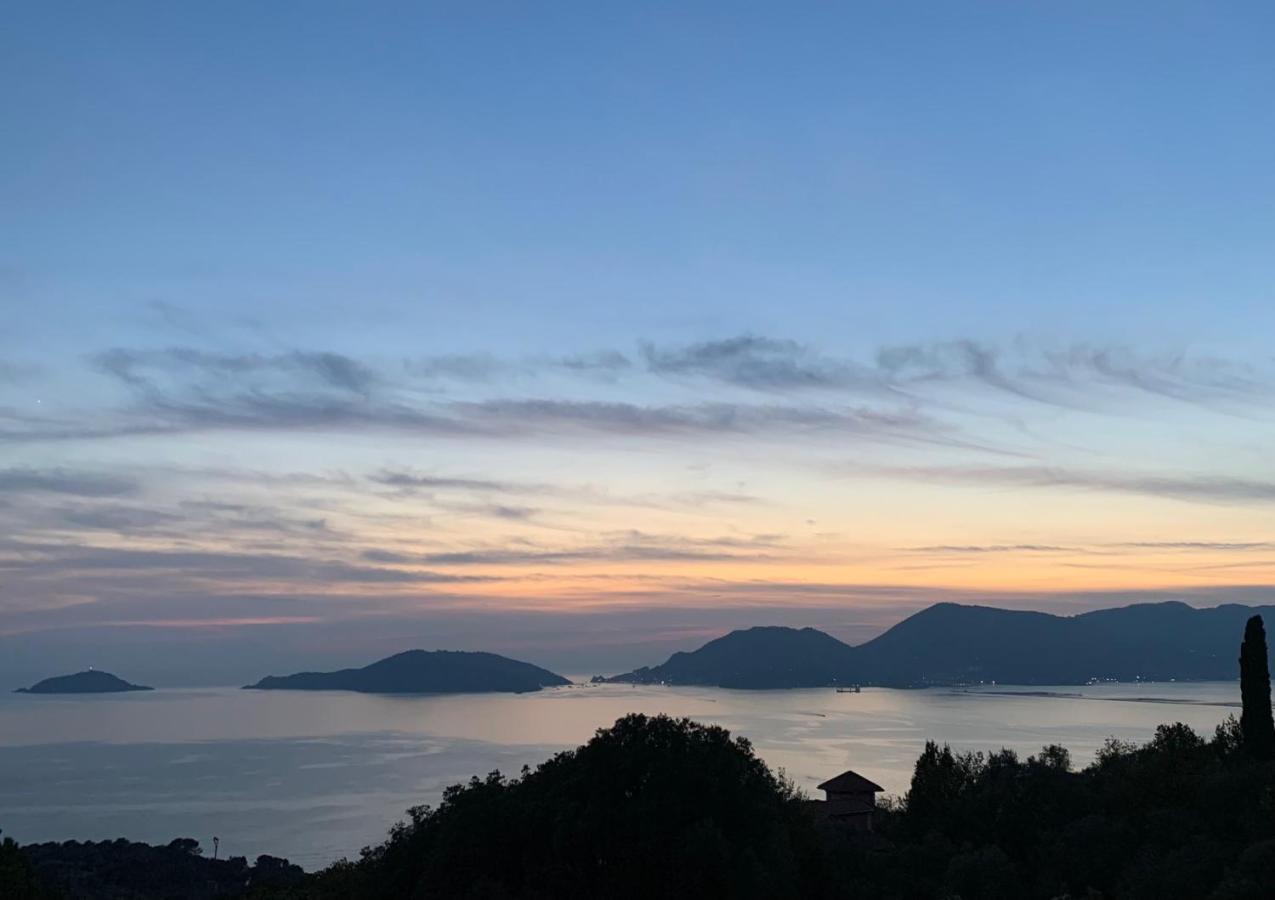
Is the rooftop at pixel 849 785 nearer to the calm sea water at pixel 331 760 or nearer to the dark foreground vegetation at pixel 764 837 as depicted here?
the dark foreground vegetation at pixel 764 837

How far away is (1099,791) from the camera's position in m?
37.3

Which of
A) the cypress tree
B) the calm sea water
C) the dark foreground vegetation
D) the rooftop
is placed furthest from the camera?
the calm sea water

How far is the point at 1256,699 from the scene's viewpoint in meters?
39.7

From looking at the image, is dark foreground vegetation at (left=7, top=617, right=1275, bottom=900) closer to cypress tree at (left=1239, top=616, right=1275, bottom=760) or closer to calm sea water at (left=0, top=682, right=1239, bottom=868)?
cypress tree at (left=1239, top=616, right=1275, bottom=760)

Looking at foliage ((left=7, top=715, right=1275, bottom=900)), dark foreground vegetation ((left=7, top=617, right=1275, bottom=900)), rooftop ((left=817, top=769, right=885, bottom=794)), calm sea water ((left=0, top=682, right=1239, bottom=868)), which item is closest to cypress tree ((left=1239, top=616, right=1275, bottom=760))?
dark foreground vegetation ((left=7, top=617, right=1275, bottom=900))

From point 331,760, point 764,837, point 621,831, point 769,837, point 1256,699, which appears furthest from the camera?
point 331,760

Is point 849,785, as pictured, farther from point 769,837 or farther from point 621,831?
point 621,831

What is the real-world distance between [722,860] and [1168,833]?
14.4 m

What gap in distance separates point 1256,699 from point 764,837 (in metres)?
23.8

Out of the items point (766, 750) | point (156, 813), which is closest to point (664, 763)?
point (156, 813)

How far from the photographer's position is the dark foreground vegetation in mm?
24234

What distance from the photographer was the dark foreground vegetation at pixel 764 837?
2423 centimetres

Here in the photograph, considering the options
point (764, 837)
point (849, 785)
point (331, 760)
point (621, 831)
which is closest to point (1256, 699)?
point (849, 785)

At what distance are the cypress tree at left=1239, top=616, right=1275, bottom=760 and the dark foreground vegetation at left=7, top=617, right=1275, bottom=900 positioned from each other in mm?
171
